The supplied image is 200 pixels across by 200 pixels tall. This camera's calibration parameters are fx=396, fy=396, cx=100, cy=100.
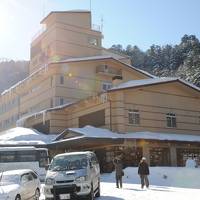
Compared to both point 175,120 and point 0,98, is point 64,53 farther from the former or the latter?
point 0,98

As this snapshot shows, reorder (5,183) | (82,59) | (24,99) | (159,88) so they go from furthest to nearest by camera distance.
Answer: (24,99) → (82,59) → (159,88) → (5,183)

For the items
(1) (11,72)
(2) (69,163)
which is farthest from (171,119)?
(1) (11,72)

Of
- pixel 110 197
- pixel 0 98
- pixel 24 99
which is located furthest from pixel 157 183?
pixel 0 98

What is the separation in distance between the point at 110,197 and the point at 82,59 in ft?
100

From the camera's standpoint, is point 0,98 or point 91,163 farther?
point 0,98

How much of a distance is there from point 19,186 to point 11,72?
8964 centimetres

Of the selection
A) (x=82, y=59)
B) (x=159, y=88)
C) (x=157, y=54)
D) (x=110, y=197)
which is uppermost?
(x=157, y=54)

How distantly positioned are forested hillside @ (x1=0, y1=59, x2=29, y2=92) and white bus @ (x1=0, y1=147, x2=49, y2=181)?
6781cm

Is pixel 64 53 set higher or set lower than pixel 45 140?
higher

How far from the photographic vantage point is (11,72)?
101 meters

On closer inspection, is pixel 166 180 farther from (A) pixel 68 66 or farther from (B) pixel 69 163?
(A) pixel 68 66

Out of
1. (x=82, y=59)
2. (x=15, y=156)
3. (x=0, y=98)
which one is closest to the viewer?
(x=15, y=156)

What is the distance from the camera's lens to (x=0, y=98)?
6562 cm

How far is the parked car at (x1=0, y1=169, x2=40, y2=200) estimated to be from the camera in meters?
12.8
